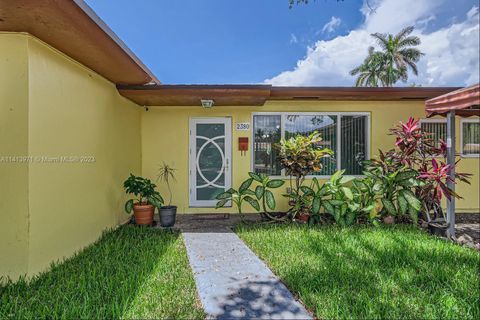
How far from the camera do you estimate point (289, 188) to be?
6109mm

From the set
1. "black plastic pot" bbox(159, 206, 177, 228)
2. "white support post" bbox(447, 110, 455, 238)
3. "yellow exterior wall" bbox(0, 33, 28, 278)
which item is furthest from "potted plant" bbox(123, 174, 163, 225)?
"white support post" bbox(447, 110, 455, 238)

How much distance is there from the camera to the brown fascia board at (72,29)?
244 cm

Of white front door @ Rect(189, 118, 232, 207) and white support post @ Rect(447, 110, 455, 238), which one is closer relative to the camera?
white support post @ Rect(447, 110, 455, 238)

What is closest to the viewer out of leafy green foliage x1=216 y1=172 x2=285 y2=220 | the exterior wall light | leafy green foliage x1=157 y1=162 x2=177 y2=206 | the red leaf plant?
the red leaf plant

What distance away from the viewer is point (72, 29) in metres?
2.83

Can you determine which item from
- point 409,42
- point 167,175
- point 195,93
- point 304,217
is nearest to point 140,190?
point 167,175

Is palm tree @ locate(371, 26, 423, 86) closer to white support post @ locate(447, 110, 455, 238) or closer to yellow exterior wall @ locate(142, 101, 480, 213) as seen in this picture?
yellow exterior wall @ locate(142, 101, 480, 213)

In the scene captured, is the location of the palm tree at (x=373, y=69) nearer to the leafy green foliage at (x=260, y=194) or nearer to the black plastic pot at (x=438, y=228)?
the black plastic pot at (x=438, y=228)

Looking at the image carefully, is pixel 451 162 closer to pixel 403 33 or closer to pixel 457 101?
pixel 457 101

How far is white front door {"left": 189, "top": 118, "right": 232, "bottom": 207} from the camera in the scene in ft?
21.1

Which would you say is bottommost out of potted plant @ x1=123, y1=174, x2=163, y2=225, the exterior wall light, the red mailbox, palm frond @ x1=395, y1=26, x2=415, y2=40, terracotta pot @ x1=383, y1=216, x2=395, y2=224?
terracotta pot @ x1=383, y1=216, x2=395, y2=224

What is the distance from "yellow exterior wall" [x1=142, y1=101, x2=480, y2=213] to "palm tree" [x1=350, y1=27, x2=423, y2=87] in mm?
20639

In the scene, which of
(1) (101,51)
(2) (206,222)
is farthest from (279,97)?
(1) (101,51)

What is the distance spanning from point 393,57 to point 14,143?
91.8 feet
